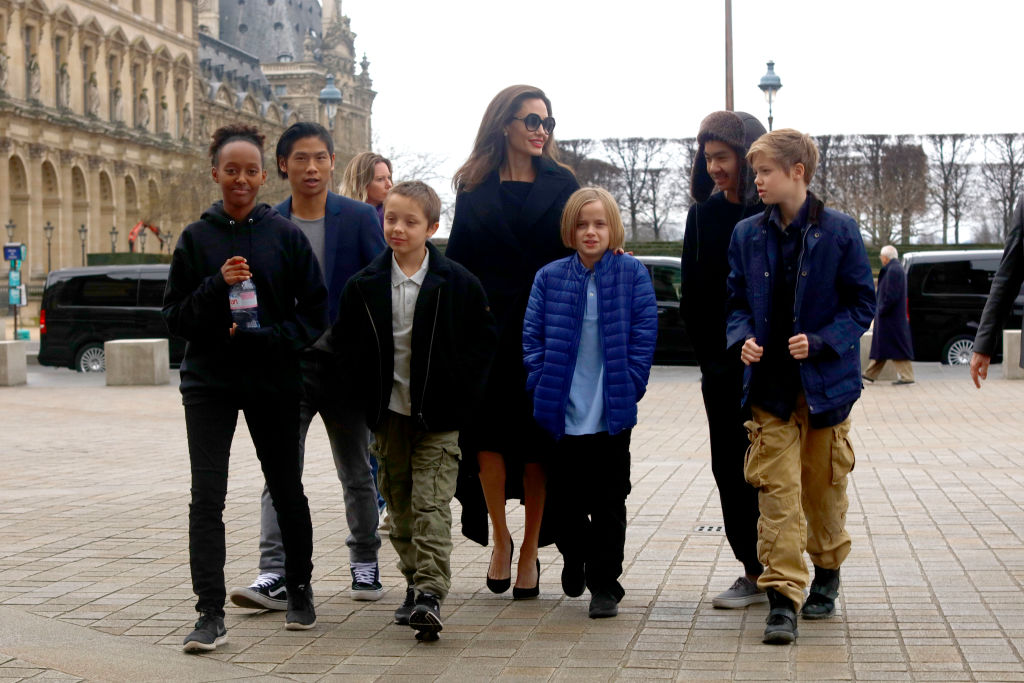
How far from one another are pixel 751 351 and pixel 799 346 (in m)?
0.17

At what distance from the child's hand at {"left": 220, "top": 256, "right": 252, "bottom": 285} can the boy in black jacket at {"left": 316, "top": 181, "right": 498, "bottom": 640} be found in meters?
0.58

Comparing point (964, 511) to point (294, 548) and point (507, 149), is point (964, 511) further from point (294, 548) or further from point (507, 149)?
point (294, 548)

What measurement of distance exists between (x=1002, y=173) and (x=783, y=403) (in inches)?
3389

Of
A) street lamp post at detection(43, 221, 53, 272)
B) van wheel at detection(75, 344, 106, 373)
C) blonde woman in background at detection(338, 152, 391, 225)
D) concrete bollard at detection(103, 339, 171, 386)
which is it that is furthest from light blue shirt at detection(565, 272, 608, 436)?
street lamp post at detection(43, 221, 53, 272)

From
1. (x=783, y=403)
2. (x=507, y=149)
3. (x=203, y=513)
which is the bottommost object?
(x=203, y=513)

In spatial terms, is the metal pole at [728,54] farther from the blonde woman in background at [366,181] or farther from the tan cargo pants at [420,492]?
the tan cargo pants at [420,492]

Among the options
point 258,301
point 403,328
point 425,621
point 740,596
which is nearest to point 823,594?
point 740,596

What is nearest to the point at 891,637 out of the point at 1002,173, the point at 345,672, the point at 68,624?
the point at 345,672

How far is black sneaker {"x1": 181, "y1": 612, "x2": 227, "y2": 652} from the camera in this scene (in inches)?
203

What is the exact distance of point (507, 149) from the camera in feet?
20.5

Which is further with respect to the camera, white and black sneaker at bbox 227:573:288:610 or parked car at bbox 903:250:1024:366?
parked car at bbox 903:250:1024:366

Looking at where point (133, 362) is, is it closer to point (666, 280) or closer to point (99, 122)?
point (666, 280)

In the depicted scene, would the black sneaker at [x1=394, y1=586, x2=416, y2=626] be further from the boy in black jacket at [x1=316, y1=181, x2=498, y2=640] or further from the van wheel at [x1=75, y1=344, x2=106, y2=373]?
the van wheel at [x1=75, y1=344, x2=106, y2=373]

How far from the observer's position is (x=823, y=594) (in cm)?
562
